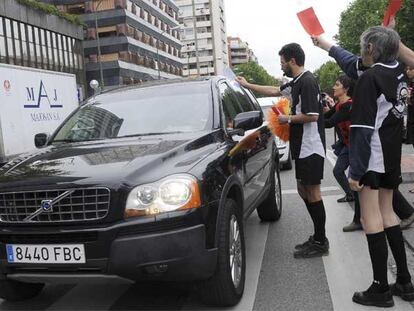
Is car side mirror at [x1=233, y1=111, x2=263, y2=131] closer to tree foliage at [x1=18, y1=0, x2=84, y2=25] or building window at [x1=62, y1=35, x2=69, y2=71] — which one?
tree foliage at [x1=18, y1=0, x2=84, y2=25]

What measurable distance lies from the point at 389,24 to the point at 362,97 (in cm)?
78

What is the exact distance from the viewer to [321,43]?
13.9ft

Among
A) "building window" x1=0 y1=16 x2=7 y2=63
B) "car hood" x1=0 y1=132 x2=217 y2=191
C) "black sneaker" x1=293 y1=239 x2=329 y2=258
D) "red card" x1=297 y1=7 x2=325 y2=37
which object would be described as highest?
"building window" x1=0 y1=16 x2=7 y2=63

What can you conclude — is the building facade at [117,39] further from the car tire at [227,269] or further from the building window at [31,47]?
the car tire at [227,269]

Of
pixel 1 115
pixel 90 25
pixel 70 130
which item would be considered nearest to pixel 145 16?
pixel 90 25

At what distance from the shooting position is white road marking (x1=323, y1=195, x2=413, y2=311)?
4102 mm

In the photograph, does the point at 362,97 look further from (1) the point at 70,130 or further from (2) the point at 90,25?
(2) the point at 90,25

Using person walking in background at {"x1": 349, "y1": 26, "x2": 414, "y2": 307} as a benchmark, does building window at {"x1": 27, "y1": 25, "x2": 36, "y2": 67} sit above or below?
above

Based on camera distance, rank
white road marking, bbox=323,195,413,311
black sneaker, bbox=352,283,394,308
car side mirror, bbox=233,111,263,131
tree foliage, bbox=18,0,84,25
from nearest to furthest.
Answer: black sneaker, bbox=352,283,394,308 → white road marking, bbox=323,195,413,311 → car side mirror, bbox=233,111,263,131 → tree foliage, bbox=18,0,84,25

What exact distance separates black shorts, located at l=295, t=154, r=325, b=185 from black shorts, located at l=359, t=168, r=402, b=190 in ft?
3.70

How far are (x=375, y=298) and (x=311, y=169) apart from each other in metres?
1.50

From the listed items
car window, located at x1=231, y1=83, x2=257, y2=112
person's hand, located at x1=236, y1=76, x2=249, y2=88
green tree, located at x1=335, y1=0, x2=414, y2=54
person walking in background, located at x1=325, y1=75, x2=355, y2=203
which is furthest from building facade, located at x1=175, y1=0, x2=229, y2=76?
person's hand, located at x1=236, y1=76, x2=249, y2=88

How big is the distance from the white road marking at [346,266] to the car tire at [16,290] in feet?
7.86

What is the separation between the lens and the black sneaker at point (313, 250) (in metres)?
5.30
